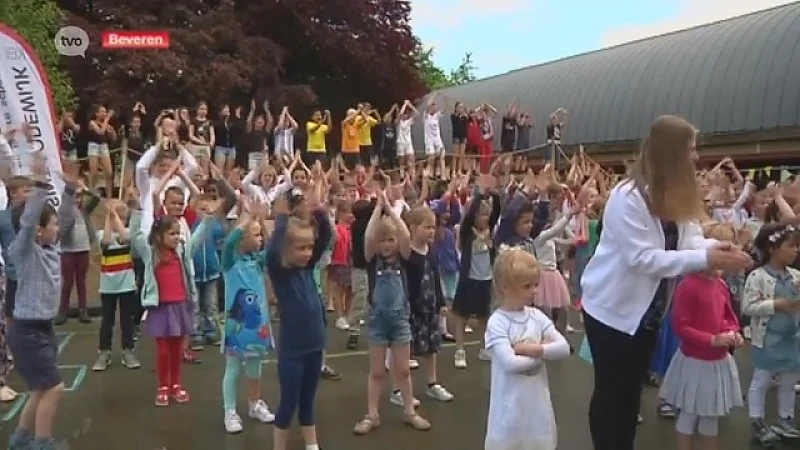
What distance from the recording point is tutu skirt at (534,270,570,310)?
946 centimetres

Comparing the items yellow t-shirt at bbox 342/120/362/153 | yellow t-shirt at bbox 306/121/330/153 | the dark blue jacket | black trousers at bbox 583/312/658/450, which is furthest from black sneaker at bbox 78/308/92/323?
yellow t-shirt at bbox 342/120/362/153

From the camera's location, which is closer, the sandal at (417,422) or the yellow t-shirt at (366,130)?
the sandal at (417,422)

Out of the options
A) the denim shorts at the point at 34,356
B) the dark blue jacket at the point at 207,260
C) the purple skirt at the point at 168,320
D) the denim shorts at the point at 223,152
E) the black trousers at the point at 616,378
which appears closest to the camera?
the black trousers at the point at 616,378

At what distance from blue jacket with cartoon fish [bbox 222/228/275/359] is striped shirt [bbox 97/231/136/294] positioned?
98.5 inches

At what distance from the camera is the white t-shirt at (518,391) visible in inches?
178

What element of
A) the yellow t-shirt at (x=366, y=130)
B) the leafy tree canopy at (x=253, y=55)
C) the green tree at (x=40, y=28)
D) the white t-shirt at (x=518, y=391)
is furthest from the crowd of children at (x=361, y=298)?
the leafy tree canopy at (x=253, y=55)

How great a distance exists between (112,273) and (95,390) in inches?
53.5

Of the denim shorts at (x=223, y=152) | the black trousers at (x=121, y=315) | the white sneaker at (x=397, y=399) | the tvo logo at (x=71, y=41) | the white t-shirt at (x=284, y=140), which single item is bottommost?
the white sneaker at (x=397, y=399)

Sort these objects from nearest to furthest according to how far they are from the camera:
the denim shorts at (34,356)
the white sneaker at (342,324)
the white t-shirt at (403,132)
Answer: the denim shorts at (34,356)
the white sneaker at (342,324)
the white t-shirt at (403,132)

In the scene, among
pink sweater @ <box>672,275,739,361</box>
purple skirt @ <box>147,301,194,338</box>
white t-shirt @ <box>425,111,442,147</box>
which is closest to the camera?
pink sweater @ <box>672,275,739,361</box>

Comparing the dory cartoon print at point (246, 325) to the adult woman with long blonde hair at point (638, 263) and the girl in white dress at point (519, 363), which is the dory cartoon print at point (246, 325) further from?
the adult woman with long blonde hair at point (638, 263)

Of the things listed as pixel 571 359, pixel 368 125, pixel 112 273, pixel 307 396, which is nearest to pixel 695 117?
pixel 368 125

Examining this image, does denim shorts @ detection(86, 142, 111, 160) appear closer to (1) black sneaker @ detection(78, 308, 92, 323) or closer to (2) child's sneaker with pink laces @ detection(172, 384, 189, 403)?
(1) black sneaker @ detection(78, 308, 92, 323)

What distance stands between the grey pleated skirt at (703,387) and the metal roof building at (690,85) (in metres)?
21.2
